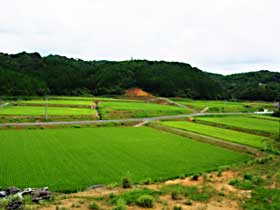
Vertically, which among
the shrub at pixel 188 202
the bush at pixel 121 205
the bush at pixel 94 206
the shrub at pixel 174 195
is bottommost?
Result: the shrub at pixel 188 202

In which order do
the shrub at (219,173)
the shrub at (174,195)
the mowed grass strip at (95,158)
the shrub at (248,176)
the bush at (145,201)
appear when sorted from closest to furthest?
the bush at (145,201) → the shrub at (174,195) → the mowed grass strip at (95,158) → the shrub at (248,176) → the shrub at (219,173)

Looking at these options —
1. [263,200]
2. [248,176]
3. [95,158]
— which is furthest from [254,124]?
[263,200]

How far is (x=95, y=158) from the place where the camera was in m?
22.3

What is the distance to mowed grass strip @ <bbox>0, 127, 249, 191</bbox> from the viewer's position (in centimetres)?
1731

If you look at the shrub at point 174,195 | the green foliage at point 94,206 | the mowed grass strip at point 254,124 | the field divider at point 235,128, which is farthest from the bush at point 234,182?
the mowed grass strip at point 254,124

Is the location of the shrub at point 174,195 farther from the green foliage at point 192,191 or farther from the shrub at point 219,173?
the shrub at point 219,173

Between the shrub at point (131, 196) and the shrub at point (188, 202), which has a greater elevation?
the shrub at point (131, 196)

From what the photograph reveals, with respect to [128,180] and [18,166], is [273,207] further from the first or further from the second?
[18,166]

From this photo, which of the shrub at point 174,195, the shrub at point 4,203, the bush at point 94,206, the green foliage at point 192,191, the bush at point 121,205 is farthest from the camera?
the green foliage at point 192,191

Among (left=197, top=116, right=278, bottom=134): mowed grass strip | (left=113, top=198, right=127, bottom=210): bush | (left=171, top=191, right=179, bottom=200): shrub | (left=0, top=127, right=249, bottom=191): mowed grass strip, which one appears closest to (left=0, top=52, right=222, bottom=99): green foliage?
(left=197, top=116, right=278, bottom=134): mowed grass strip

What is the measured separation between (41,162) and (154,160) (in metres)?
7.69

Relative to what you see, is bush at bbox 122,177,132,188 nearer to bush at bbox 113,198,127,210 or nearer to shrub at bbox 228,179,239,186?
bush at bbox 113,198,127,210

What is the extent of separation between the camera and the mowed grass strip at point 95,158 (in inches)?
682

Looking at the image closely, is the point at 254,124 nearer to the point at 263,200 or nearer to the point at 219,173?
the point at 219,173
